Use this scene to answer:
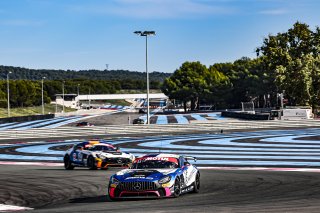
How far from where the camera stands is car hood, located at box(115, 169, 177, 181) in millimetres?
14906

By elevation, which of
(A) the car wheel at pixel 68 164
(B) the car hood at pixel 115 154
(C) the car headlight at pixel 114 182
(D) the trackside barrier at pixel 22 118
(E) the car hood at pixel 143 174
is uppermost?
(E) the car hood at pixel 143 174

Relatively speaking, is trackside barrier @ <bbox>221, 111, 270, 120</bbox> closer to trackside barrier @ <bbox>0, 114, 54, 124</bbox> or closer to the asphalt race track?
trackside barrier @ <bbox>0, 114, 54, 124</bbox>

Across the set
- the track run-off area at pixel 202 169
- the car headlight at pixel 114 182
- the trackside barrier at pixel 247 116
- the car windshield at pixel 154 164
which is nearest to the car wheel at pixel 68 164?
the track run-off area at pixel 202 169

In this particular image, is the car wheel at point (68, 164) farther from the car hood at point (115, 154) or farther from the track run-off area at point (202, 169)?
the car hood at point (115, 154)

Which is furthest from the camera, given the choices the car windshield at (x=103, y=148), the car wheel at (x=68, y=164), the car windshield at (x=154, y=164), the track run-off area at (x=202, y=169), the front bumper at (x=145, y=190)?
the car wheel at (x=68, y=164)

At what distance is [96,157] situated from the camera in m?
24.9

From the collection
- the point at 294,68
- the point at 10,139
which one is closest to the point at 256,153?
the point at 10,139

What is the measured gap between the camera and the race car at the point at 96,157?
24594 millimetres

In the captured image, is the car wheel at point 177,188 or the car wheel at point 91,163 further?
the car wheel at point 91,163

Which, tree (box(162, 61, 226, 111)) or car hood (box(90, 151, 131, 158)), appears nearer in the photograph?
car hood (box(90, 151, 131, 158))

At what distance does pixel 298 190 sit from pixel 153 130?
35.3 metres

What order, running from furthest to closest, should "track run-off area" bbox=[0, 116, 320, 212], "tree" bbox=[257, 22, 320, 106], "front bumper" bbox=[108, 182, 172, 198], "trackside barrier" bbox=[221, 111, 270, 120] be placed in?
1. "tree" bbox=[257, 22, 320, 106]
2. "trackside barrier" bbox=[221, 111, 270, 120]
3. "front bumper" bbox=[108, 182, 172, 198]
4. "track run-off area" bbox=[0, 116, 320, 212]

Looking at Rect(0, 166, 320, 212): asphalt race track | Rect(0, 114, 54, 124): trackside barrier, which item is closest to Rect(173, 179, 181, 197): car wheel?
Rect(0, 166, 320, 212): asphalt race track

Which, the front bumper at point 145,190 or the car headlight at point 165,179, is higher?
the car headlight at point 165,179
